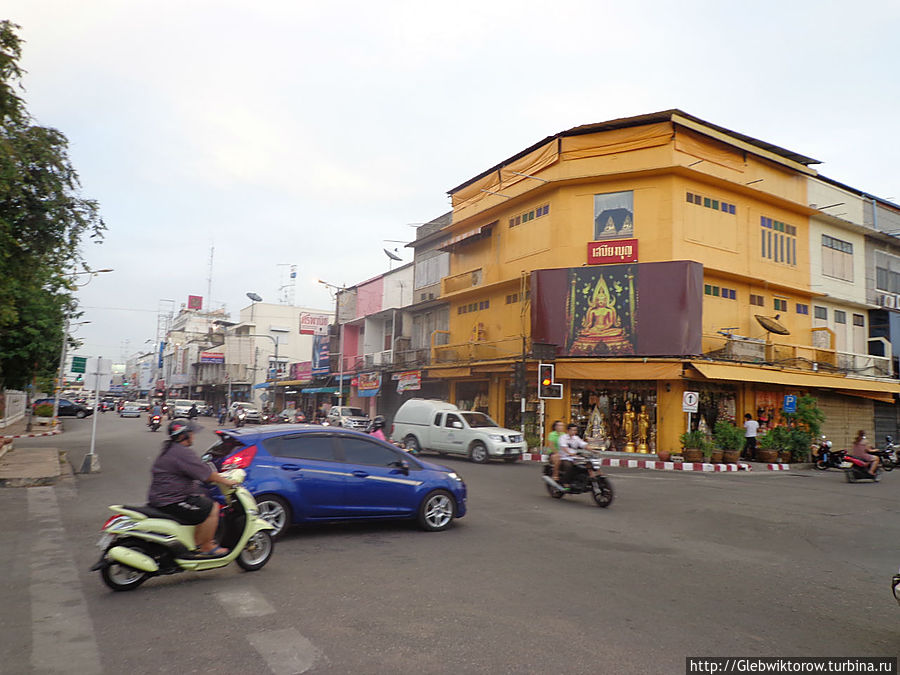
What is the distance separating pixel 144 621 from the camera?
476cm

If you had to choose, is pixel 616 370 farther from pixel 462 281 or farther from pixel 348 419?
pixel 348 419

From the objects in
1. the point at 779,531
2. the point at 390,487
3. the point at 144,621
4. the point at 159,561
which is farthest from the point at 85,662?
the point at 779,531

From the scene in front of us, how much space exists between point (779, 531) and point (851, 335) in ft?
86.5

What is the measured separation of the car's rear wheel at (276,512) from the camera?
24.7 ft

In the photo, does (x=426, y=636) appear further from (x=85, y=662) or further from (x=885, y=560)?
(x=885, y=560)

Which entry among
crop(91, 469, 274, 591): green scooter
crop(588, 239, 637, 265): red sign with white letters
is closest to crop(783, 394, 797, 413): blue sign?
crop(588, 239, 637, 265): red sign with white letters

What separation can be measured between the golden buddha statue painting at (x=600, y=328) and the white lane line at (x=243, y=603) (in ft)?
67.6

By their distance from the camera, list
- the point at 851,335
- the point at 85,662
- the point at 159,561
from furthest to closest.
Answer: the point at 851,335, the point at 159,561, the point at 85,662

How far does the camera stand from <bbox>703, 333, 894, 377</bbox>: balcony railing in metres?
24.5

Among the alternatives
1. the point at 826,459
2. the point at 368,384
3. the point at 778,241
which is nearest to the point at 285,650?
the point at 826,459

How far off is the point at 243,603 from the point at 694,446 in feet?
62.3

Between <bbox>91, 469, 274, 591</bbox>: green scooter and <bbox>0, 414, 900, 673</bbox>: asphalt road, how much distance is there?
21 centimetres

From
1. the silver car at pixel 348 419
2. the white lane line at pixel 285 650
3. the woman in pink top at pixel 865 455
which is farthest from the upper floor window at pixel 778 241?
the white lane line at pixel 285 650

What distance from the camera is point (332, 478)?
7977mm
